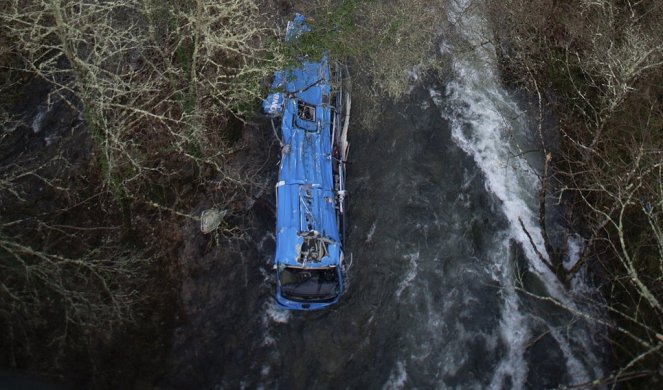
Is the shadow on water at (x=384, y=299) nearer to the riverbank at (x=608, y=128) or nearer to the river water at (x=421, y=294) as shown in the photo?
the river water at (x=421, y=294)

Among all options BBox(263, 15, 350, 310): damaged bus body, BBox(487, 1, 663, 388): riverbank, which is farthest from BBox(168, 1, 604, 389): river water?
BBox(263, 15, 350, 310): damaged bus body

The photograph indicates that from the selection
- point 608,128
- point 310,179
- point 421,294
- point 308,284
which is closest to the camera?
point 308,284

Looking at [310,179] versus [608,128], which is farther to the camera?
[608,128]

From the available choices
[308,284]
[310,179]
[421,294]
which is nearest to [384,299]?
[421,294]

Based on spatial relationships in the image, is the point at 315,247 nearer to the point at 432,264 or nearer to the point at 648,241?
the point at 432,264

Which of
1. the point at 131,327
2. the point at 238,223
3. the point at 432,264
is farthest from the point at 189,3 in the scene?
the point at 432,264

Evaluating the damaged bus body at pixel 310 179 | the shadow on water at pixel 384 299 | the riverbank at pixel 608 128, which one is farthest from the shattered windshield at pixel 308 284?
the riverbank at pixel 608 128

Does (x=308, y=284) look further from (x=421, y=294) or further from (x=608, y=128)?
(x=608, y=128)
